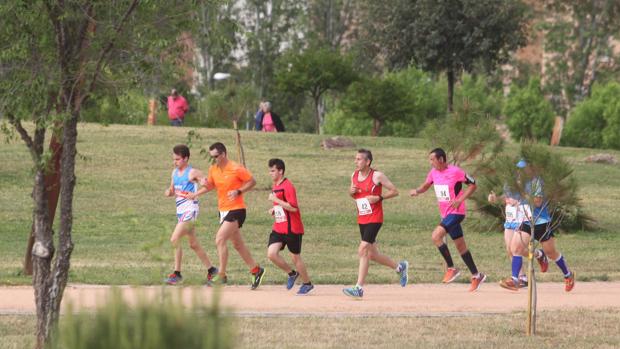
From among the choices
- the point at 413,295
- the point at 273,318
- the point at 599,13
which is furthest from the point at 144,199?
the point at 599,13

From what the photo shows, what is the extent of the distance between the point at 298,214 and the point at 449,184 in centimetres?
191

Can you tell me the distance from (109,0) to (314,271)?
832cm

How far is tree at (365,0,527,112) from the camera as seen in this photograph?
4866cm

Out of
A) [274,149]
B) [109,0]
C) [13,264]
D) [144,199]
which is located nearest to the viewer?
[109,0]

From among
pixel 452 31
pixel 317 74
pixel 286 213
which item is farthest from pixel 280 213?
pixel 317 74

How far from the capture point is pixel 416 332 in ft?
40.2

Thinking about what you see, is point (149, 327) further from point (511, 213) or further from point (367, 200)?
point (511, 213)

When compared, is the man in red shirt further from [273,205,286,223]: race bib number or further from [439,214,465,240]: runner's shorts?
[439,214,465,240]: runner's shorts

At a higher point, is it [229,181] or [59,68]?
[59,68]

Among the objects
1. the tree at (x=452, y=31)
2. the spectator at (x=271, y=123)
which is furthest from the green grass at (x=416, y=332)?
the tree at (x=452, y=31)

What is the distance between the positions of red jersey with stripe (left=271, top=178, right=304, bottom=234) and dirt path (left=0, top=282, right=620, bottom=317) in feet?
2.38

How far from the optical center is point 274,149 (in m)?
37.3

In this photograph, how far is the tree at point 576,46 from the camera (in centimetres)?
6762

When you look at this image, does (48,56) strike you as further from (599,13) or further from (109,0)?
(599,13)
